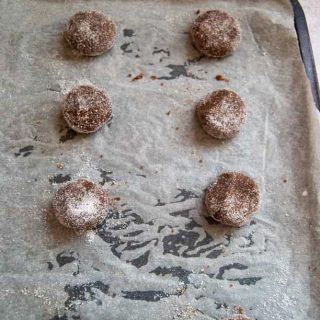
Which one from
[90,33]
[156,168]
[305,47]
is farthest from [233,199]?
[90,33]

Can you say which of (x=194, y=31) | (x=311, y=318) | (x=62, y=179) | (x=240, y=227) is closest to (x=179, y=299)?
(x=240, y=227)

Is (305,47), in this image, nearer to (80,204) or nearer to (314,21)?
(314,21)

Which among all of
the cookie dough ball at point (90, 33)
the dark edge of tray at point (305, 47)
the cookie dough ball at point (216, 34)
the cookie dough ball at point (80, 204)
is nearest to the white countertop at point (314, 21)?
the dark edge of tray at point (305, 47)

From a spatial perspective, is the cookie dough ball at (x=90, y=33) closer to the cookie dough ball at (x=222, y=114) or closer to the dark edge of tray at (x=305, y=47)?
the cookie dough ball at (x=222, y=114)

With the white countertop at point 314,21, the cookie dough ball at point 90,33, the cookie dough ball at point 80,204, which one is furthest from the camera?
the white countertop at point 314,21

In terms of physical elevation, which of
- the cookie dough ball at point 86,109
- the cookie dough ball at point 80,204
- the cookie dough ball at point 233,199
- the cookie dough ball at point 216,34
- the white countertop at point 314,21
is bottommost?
the cookie dough ball at point 80,204
